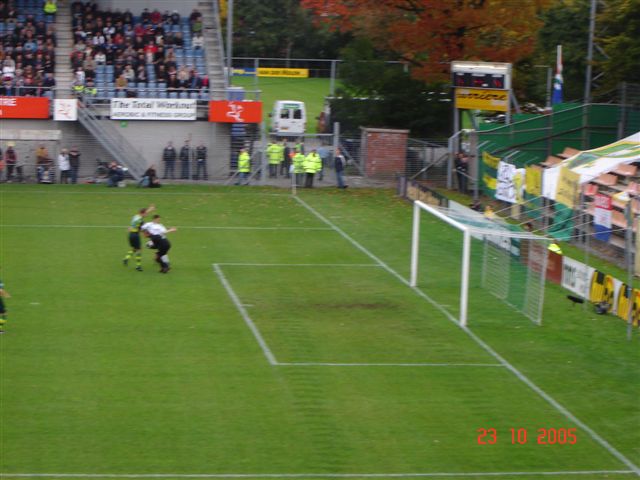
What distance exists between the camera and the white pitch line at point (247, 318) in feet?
58.4

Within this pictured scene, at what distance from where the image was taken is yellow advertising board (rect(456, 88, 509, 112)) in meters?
37.2

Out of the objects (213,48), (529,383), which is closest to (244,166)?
(213,48)

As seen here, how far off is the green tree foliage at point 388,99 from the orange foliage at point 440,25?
177 cm

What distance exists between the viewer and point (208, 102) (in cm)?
4216

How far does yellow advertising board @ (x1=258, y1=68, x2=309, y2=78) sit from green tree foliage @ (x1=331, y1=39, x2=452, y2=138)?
26188 millimetres

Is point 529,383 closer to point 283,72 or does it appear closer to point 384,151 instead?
point 384,151

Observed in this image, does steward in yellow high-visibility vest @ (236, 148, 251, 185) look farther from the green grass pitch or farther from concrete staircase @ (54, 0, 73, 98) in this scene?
the green grass pitch

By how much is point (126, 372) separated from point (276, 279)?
26.3 ft

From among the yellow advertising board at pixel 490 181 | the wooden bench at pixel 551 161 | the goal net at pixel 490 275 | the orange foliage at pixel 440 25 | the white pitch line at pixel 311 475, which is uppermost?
the orange foliage at pixel 440 25

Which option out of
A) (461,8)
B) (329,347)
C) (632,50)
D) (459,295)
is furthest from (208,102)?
(329,347)

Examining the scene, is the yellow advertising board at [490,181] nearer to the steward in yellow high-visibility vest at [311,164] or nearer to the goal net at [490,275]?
the steward in yellow high-visibility vest at [311,164]

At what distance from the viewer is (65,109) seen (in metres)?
40.2
